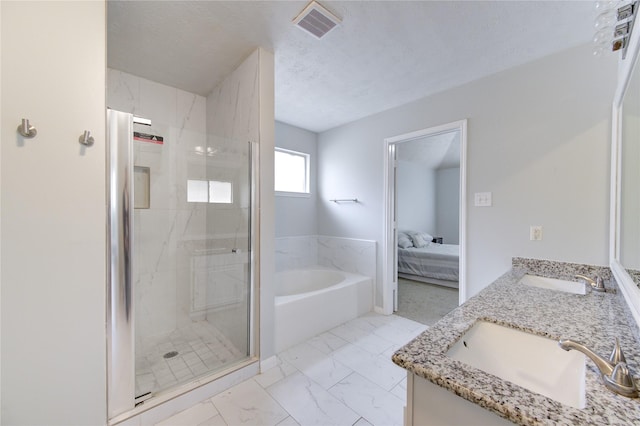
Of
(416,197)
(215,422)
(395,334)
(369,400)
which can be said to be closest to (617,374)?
(369,400)

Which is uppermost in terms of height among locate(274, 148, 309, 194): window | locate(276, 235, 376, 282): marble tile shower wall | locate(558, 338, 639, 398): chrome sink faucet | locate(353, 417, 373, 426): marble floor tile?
locate(274, 148, 309, 194): window

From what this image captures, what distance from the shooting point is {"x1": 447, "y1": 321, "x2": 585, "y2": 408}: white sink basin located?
772mm

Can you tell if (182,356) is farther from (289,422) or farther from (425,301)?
(425,301)

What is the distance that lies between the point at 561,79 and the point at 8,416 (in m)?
3.68

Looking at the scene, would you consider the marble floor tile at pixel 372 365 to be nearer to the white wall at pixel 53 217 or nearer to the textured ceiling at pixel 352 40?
the white wall at pixel 53 217

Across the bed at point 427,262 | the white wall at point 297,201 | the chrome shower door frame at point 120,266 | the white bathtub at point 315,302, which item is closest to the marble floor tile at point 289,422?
the white bathtub at point 315,302

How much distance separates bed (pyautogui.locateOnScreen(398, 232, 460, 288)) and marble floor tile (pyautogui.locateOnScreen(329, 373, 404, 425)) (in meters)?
2.75

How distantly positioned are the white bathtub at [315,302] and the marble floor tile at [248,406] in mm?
479

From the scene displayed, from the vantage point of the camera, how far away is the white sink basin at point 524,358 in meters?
0.77

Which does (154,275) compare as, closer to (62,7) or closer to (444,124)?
(62,7)

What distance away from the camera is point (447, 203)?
6289 mm

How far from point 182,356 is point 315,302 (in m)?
1.18

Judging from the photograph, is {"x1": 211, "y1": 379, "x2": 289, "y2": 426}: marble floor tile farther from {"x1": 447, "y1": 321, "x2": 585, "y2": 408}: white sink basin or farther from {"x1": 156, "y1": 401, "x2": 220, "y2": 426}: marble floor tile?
{"x1": 447, "y1": 321, "x2": 585, "y2": 408}: white sink basin

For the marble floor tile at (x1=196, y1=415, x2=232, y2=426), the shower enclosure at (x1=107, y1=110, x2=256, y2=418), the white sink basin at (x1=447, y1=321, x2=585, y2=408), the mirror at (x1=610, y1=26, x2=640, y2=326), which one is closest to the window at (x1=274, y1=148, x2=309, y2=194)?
the shower enclosure at (x1=107, y1=110, x2=256, y2=418)
